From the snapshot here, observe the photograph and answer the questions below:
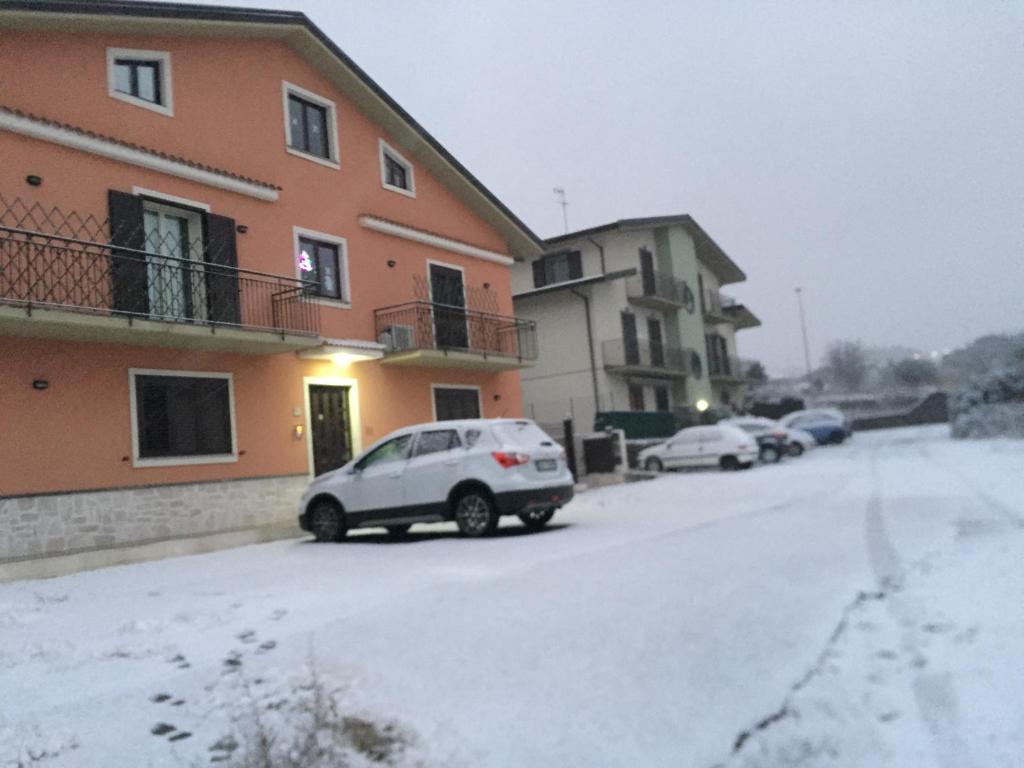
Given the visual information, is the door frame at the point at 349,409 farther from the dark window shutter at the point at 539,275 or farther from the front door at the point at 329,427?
the dark window shutter at the point at 539,275

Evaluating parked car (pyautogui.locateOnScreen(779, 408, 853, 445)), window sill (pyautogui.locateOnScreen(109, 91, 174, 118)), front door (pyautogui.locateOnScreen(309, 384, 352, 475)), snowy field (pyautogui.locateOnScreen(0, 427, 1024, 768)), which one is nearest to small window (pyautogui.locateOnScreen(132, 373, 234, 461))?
front door (pyautogui.locateOnScreen(309, 384, 352, 475))

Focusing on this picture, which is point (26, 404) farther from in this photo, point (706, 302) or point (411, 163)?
point (706, 302)

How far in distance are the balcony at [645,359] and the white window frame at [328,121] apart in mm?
14616

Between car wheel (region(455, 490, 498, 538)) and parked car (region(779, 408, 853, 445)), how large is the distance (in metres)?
25.4

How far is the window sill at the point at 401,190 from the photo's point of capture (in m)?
18.3

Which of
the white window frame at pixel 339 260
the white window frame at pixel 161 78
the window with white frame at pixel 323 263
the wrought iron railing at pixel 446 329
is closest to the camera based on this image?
the white window frame at pixel 161 78

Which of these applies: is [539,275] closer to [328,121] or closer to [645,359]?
[645,359]

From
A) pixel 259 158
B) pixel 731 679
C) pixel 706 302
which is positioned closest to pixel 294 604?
pixel 731 679

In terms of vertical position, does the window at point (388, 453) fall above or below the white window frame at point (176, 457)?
below

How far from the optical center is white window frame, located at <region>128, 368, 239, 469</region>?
12.3 metres

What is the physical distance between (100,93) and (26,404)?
5074 mm

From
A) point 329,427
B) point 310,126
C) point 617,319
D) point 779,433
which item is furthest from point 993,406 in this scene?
point 310,126

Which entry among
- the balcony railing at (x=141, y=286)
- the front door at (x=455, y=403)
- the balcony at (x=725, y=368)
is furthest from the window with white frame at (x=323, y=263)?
the balcony at (x=725, y=368)

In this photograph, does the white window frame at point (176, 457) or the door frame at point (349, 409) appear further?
the door frame at point (349, 409)
